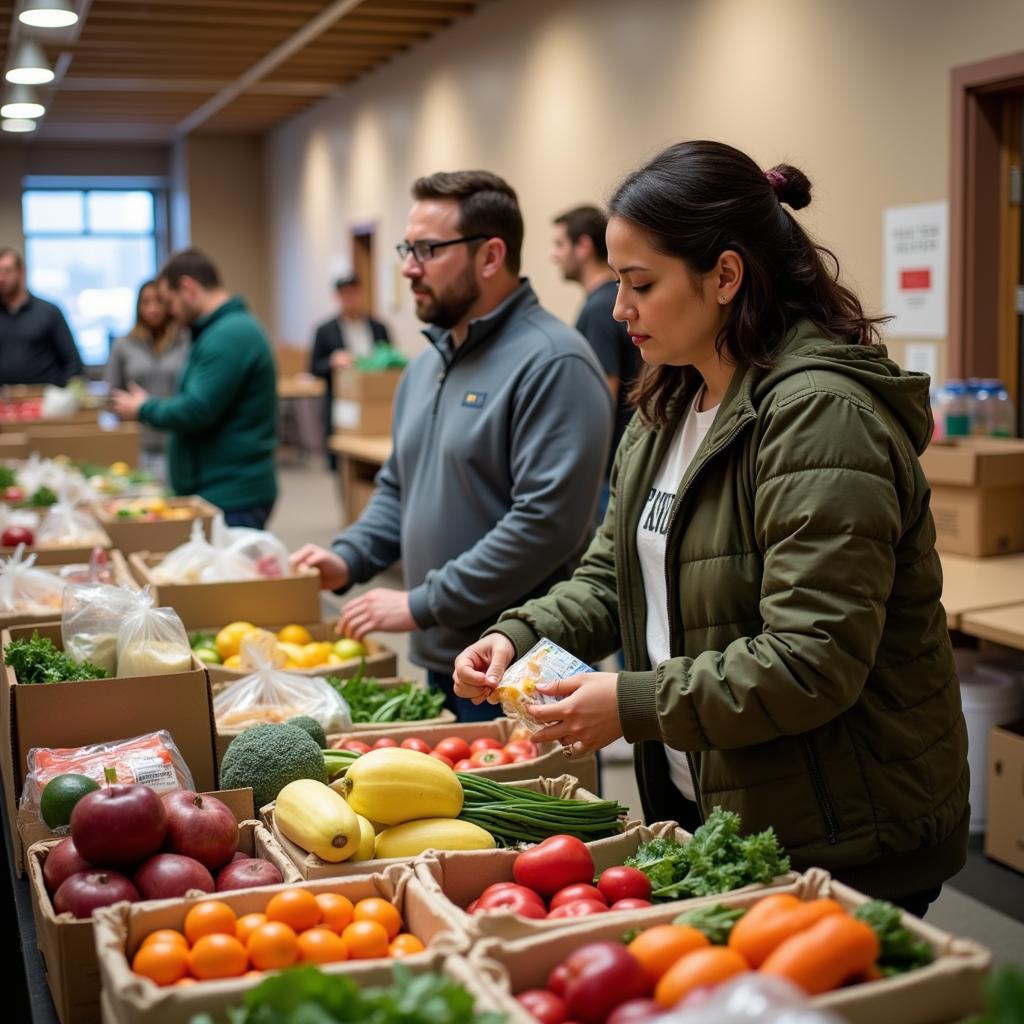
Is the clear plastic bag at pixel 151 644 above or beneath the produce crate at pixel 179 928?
above

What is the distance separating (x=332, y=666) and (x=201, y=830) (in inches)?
43.2

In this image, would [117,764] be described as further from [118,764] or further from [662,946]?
[662,946]

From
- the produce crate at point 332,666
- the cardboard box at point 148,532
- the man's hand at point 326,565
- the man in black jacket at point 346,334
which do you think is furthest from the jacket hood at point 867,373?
the man in black jacket at point 346,334

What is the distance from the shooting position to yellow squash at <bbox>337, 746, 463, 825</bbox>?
68.4 inches

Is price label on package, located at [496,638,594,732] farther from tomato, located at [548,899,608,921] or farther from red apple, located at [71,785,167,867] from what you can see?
red apple, located at [71,785,167,867]

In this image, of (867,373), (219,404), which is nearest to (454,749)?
(867,373)

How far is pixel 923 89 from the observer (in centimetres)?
520

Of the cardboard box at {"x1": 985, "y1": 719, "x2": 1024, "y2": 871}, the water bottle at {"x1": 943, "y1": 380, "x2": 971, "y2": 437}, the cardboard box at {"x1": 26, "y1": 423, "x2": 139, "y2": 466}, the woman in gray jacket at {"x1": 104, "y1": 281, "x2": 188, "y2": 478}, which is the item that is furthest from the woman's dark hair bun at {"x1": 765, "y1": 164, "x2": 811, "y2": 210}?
the woman in gray jacket at {"x1": 104, "y1": 281, "x2": 188, "y2": 478}

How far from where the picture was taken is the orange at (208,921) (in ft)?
4.50

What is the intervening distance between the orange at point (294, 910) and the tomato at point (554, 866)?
0.26m

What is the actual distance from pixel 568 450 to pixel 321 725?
79 centimetres

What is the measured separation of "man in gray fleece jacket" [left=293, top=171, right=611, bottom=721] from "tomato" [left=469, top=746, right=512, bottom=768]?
0.58 m

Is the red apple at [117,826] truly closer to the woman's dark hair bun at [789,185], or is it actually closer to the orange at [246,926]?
the orange at [246,926]

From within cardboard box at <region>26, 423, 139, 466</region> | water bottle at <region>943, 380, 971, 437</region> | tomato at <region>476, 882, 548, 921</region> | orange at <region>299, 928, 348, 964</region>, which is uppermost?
water bottle at <region>943, 380, 971, 437</region>
